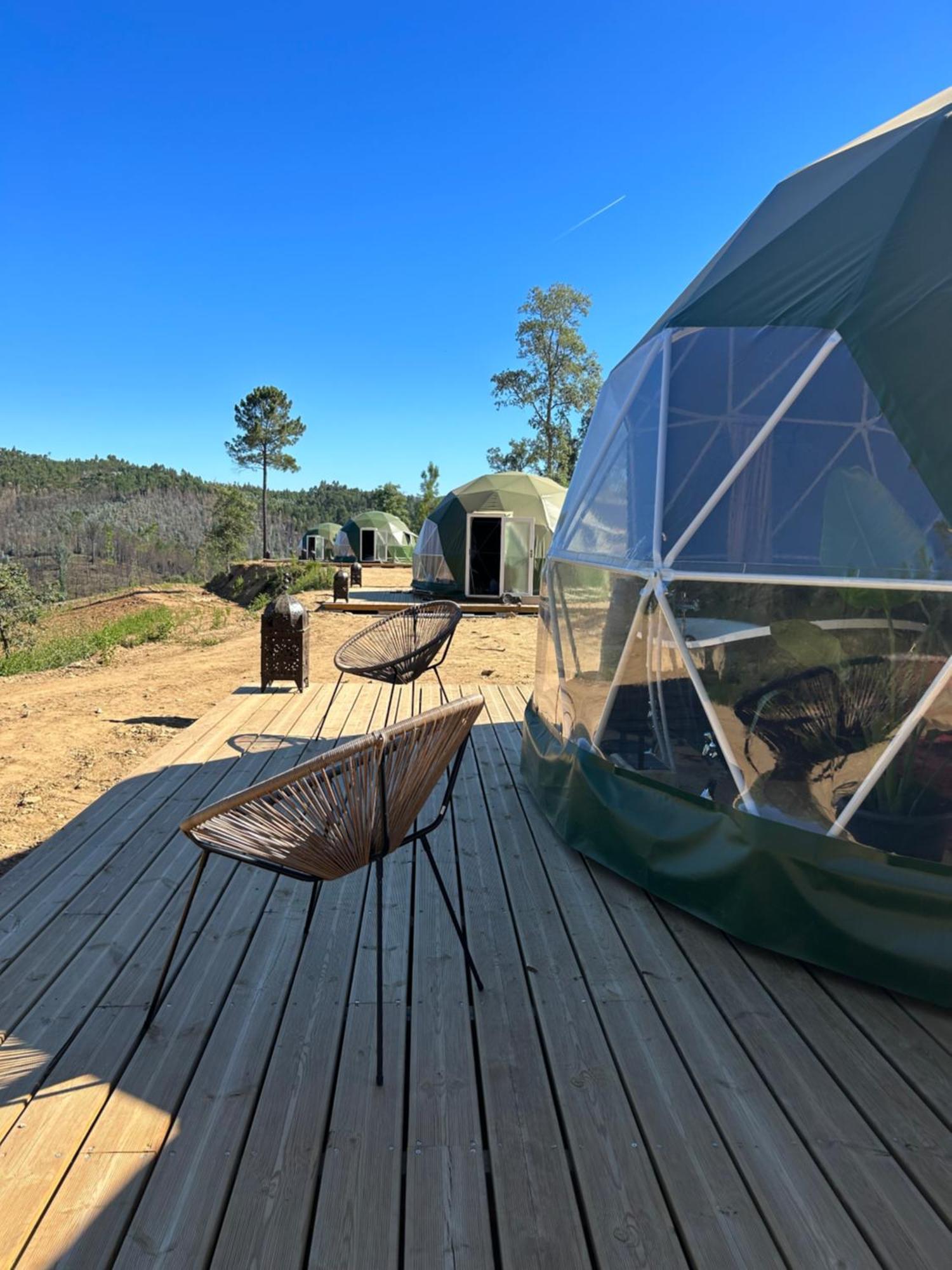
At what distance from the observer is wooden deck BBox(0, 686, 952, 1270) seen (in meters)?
1.56

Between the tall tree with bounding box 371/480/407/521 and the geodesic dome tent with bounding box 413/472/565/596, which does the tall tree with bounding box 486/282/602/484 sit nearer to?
the geodesic dome tent with bounding box 413/472/565/596

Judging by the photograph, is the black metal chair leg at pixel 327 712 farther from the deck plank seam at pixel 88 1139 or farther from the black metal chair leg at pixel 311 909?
the deck plank seam at pixel 88 1139

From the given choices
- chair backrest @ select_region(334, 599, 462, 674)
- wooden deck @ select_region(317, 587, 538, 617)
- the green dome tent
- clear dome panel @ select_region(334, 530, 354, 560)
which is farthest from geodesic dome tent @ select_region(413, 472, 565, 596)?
the green dome tent

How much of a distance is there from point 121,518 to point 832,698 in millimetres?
63210

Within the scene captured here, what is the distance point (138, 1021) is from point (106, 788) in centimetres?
326

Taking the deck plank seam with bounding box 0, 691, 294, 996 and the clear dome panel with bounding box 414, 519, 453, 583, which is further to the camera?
the clear dome panel with bounding box 414, 519, 453, 583

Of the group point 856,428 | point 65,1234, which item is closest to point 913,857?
point 856,428

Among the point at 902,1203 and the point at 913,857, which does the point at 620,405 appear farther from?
the point at 902,1203

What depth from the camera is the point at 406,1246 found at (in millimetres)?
1521

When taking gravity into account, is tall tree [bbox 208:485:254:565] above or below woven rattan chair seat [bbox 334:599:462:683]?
above

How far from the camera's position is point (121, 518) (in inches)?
2274

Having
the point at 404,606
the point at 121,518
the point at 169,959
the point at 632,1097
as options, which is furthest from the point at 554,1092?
the point at 121,518

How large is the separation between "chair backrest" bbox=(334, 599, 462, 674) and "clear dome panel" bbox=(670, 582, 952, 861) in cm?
277

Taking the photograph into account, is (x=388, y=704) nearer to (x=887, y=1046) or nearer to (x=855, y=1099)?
(x=887, y=1046)
